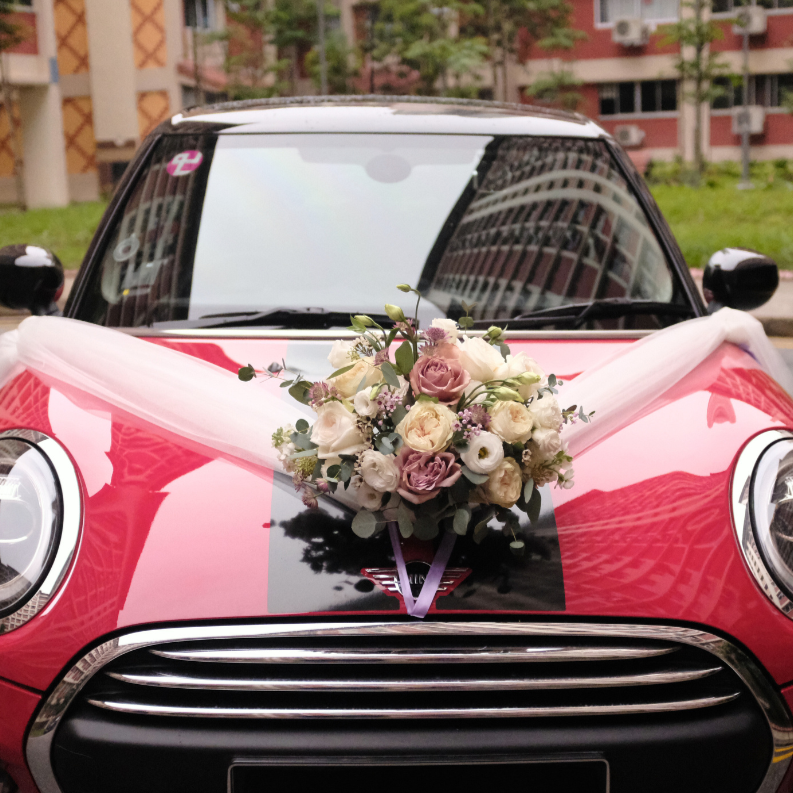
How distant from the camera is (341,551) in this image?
1.48 metres

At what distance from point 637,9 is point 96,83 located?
17.3 metres

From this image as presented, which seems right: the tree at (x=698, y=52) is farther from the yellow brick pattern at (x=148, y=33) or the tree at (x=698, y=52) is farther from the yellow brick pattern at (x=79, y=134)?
A: the yellow brick pattern at (x=79, y=134)

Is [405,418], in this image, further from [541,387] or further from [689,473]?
[689,473]

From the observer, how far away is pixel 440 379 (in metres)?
1.46

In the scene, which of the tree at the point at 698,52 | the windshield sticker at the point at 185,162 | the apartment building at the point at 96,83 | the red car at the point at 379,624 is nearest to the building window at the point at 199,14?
the apartment building at the point at 96,83

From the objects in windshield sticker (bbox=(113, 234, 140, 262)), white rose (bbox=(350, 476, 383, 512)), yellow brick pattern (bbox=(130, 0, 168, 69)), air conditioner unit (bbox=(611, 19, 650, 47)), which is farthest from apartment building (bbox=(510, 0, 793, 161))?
white rose (bbox=(350, 476, 383, 512))

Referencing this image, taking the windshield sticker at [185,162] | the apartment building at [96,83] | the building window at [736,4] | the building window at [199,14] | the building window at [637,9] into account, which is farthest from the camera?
the building window at [637,9]

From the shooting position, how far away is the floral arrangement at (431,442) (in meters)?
1.43

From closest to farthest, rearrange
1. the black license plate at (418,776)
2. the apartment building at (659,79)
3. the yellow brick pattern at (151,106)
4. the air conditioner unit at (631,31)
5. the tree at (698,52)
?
the black license plate at (418,776) → the tree at (698,52) → the yellow brick pattern at (151,106) → the air conditioner unit at (631,31) → the apartment building at (659,79)

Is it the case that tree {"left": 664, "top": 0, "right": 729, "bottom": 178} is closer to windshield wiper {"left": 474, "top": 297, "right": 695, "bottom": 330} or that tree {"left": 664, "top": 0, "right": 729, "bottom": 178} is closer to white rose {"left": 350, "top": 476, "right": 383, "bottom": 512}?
windshield wiper {"left": 474, "top": 297, "right": 695, "bottom": 330}

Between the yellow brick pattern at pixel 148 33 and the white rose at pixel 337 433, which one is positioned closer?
the white rose at pixel 337 433

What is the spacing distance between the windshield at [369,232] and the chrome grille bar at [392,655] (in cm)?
100

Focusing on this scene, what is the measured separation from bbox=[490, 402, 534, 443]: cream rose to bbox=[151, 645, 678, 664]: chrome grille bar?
12.2 inches

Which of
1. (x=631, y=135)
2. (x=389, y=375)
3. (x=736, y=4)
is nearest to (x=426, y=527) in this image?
(x=389, y=375)
